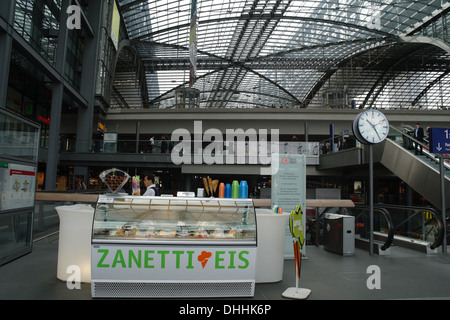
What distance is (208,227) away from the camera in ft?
15.4

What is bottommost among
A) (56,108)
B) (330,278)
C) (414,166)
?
(330,278)

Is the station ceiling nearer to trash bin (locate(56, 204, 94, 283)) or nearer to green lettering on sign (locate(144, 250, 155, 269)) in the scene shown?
trash bin (locate(56, 204, 94, 283))

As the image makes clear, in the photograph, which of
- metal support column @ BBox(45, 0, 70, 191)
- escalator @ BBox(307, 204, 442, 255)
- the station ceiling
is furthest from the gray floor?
the station ceiling

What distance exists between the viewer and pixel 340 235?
305 inches

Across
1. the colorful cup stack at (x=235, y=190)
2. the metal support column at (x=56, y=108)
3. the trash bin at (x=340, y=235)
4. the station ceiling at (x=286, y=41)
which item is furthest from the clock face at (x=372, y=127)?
the metal support column at (x=56, y=108)

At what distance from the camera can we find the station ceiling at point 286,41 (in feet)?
104

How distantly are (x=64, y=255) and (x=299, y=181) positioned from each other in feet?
15.6

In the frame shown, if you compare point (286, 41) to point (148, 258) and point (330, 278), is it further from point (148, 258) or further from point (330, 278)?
point (148, 258)

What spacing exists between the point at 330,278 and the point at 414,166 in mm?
8520

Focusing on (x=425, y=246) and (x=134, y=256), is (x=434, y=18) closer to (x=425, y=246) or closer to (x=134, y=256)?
(x=425, y=246)

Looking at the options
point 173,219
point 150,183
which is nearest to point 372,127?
point 150,183

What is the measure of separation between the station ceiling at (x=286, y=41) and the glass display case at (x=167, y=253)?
2117 cm

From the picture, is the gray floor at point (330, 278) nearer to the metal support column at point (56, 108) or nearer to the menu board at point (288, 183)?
the menu board at point (288, 183)
